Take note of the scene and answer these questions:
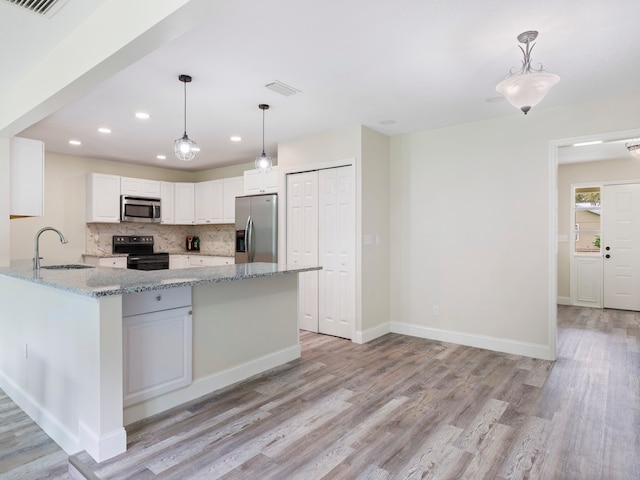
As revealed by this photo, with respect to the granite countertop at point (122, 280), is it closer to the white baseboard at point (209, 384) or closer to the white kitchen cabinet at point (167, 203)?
the white baseboard at point (209, 384)

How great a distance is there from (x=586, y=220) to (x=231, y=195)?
20.6ft

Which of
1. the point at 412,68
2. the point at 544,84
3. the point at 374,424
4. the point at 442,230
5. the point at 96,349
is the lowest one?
the point at 374,424

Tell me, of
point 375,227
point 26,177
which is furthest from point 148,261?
point 375,227

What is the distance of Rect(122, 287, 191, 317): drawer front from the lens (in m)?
2.34

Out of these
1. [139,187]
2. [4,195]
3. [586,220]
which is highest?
[139,187]

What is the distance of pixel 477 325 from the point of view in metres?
4.24

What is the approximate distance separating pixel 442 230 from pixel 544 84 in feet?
7.57

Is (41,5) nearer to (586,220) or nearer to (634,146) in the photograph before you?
(634,146)

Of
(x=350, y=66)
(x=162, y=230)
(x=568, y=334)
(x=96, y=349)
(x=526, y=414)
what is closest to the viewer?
(x=96, y=349)

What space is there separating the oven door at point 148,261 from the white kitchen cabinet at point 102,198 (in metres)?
0.68

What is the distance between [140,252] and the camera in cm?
679

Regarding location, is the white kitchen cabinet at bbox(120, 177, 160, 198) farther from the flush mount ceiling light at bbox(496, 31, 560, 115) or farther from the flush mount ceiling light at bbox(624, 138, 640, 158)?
the flush mount ceiling light at bbox(624, 138, 640, 158)

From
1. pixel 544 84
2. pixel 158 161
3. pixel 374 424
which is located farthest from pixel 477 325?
pixel 158 161

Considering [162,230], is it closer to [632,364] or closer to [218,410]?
[218,410]
